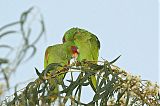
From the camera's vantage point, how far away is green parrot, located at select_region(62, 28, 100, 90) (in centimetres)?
78

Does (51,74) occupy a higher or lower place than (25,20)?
lower

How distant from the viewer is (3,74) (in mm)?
515

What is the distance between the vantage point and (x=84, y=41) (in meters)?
0.80

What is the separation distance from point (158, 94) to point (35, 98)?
24 centimetres

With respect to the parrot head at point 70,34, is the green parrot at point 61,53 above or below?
below

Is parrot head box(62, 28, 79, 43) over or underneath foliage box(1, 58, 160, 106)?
over

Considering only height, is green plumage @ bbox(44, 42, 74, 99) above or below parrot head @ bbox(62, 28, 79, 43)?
below

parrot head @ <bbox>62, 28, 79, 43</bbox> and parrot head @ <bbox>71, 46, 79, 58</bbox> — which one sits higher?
parrot head @ <bbox>62, 28, 79, 43</bbox>

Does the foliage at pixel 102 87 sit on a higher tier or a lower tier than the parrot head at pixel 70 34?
lower

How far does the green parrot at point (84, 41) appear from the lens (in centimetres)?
78

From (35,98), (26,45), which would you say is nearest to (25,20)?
(26,45)

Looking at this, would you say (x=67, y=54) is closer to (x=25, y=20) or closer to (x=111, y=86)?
(x=111, y=86)

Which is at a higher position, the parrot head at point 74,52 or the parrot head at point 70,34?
the parrot head at point 70,34

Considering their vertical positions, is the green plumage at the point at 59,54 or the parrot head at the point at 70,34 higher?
the parrot head at the point at 70,34
